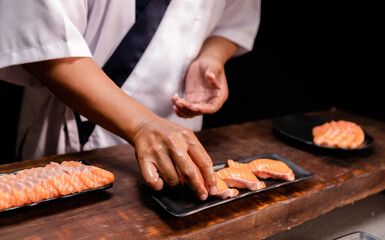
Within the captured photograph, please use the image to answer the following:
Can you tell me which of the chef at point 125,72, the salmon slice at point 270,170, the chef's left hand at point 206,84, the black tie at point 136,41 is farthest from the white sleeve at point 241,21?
the salmon slice at point 270,170

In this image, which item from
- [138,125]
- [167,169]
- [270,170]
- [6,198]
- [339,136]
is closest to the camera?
[6,198]

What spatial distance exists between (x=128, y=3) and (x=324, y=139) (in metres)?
1.20

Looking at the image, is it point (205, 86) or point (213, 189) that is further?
point (205, 86)

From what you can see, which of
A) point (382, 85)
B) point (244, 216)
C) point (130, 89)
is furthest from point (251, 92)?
point (244, 216)

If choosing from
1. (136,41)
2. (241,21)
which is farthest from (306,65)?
(136,41)

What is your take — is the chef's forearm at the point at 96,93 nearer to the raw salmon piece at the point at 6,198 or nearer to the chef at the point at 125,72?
the chef at the point at 125,72

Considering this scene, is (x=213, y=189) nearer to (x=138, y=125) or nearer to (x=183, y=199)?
(x=183, y=199)

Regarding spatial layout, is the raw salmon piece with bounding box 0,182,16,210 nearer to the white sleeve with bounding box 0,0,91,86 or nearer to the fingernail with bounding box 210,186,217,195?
the white sleeve with bounding box 0,0,91,86

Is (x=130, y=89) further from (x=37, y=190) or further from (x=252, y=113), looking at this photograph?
(x=252, y=113)

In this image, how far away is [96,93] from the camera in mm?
1396

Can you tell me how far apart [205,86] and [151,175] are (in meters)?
0.89

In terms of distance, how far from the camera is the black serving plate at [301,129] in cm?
194

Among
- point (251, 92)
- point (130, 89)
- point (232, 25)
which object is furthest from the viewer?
point (251, 92)

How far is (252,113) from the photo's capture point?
11.5 ft
